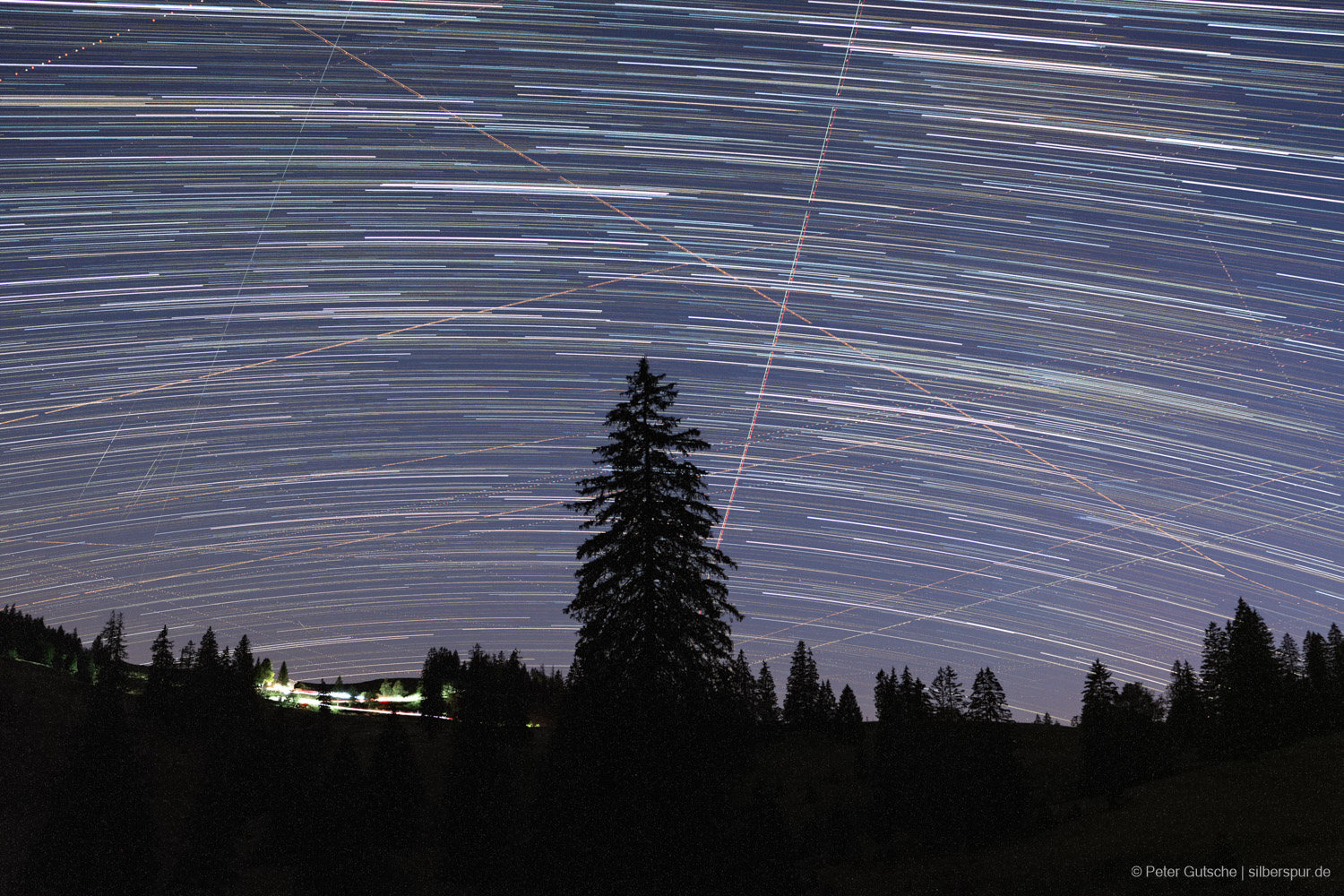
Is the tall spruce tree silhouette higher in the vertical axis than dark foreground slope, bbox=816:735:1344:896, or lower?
higher

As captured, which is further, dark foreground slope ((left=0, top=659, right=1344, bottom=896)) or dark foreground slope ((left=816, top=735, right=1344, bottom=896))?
dark foreground slope ((left=816, top=735, right=1344, bottom=896))

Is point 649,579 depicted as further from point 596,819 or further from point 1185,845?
point 1185,845

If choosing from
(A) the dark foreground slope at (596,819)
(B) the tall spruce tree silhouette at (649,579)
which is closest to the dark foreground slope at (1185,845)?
(A) the dark foreground slope at (596,819)

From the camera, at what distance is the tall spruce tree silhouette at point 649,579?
56.4ft

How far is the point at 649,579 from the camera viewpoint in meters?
17.4

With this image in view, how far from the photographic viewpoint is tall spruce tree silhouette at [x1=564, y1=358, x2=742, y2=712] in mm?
17188

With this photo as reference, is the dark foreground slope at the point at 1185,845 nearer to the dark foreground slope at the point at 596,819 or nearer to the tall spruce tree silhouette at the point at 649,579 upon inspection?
the dark foreground slope at the point at 596,819

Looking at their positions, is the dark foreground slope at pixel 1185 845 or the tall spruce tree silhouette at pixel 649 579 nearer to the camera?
the tall spruce tree silhouette at pixel 649 579

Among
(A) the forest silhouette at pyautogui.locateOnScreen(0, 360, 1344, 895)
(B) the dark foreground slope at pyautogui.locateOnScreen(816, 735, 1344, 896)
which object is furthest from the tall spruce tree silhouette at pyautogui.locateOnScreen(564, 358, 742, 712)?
(B) the dark foreground slope at pyautogui.locateOnScreen(816, 735, 1344, 896)

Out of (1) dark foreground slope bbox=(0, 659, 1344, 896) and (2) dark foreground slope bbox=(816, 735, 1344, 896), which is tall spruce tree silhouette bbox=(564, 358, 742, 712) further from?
(2) dark foreground slope bbox=(816, 735, 1344, 896)

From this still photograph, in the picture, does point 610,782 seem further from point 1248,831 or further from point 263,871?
point 263,871

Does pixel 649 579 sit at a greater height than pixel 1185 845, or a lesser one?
greater

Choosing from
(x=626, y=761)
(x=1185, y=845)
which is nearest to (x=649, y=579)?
(x=626, y=761)

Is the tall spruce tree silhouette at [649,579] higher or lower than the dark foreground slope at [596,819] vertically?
higher
